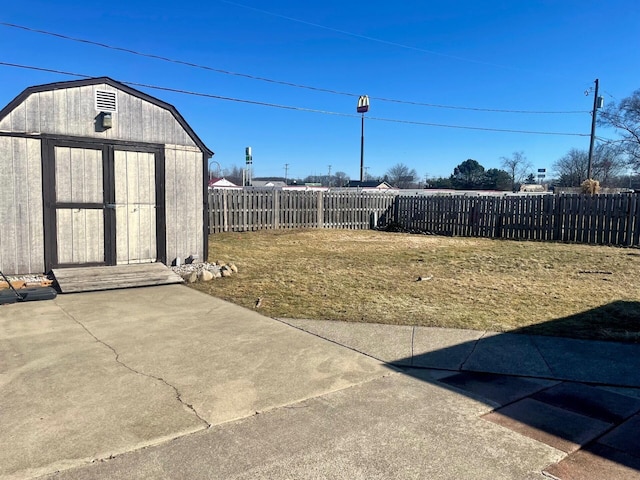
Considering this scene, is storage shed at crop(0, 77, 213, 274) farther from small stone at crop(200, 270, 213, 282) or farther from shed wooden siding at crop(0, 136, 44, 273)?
small stone at crop(200, 270, 213, 282)

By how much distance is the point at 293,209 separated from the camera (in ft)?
64.2

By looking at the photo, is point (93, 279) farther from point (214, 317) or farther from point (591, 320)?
point (591, 320)

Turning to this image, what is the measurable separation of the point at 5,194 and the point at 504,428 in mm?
7443

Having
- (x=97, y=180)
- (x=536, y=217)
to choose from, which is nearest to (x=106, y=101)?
A: (x=97, y=180)

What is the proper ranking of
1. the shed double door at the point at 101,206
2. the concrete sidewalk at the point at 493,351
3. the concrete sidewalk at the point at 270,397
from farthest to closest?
the shed double door at the point at 101,206
the concrete sidewalk at the point at 493,351
the concrete sidewalk at the point at 270,397

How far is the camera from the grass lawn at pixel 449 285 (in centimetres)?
593

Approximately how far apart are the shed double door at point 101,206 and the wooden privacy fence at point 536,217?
42.5 ft

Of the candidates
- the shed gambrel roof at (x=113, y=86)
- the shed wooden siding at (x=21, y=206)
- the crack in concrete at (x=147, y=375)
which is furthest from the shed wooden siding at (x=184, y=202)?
the crack in concrete at (x=147, y=375)

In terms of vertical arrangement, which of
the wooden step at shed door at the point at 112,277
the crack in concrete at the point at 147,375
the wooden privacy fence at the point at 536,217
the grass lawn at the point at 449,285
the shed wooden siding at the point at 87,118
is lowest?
the crack in concrete at the point at 147,375

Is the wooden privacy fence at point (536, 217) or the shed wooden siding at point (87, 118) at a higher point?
the shed wooden siding at point (87, 118)

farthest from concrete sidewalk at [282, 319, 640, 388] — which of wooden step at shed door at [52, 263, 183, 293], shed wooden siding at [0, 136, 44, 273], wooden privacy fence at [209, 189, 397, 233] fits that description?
wooden privacy fence at [209, 189, 397, 233]

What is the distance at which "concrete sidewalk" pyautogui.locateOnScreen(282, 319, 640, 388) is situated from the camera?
13.9ft

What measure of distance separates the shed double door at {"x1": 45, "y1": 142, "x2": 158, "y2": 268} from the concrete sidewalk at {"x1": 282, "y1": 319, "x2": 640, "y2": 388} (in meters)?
4.27

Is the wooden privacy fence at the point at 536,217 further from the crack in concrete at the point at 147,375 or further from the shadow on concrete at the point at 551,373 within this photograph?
the crack in concrete at the point at 147,375
